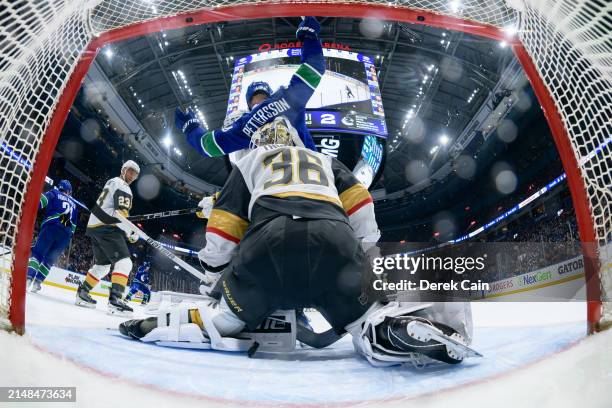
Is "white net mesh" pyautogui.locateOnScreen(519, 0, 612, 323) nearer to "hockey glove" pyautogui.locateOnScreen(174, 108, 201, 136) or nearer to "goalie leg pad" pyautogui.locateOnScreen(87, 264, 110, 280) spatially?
"hockey glove" pyautogui.locateOnScreen(174, 108, 201, 136)

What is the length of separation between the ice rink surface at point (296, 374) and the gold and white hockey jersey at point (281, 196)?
458mm

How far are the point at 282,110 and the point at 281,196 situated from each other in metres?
1.18

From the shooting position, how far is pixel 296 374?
1.15 m

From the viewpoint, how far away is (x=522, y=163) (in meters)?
11.5

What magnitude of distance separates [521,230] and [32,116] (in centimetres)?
1227

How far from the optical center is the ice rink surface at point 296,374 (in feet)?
2.60

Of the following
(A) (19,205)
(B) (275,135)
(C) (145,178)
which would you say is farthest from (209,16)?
(C) (145,178)

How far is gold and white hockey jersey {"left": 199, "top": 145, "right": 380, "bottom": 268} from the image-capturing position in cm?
134

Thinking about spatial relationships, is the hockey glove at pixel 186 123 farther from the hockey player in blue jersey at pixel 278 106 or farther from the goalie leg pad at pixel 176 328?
the goalie leg pad at pixel 176 328

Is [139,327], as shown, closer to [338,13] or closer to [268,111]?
[268,111]

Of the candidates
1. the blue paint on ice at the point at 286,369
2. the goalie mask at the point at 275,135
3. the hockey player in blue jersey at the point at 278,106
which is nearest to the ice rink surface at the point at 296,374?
the blue paint on ice at the point at 286,369

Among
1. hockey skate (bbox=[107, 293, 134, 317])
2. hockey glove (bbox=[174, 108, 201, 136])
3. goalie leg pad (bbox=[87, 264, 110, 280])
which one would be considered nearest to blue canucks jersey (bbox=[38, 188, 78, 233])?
goalie leg pad (bbox=[87, 264, 110, 280])

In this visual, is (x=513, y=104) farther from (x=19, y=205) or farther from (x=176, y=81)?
(x=19, y=205)

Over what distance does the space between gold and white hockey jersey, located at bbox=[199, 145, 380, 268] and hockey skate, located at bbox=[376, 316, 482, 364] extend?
415 mm
